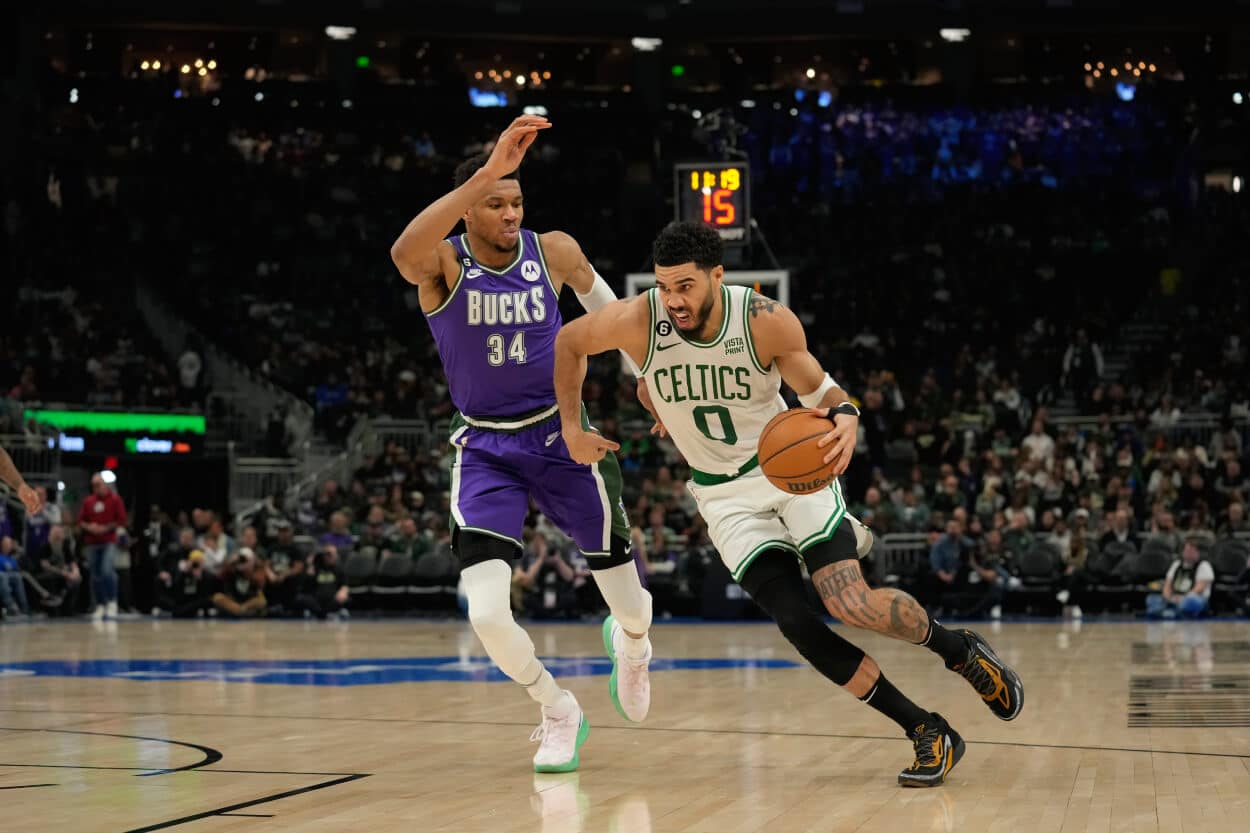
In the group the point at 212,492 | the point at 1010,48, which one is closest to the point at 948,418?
the point at 212,492

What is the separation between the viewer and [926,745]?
5.69 meters

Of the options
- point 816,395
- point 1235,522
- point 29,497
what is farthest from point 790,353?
point 1235,522

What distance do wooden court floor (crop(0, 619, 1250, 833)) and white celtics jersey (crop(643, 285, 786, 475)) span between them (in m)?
1.25

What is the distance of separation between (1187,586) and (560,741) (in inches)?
504

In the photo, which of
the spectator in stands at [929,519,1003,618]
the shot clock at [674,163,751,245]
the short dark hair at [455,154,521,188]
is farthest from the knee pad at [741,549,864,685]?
the spectator in stands at [929,519,1003,618]

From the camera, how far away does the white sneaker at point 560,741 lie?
6.15 meters

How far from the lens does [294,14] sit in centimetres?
3125

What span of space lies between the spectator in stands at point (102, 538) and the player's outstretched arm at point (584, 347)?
45.3 ft

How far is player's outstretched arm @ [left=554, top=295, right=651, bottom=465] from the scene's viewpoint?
19.5ft

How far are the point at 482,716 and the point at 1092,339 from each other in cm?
2032

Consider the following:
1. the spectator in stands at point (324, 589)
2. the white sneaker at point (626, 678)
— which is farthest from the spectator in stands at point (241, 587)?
the white sneaker at point (626, 678)

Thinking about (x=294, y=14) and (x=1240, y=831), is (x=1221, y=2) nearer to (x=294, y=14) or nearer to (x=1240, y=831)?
(x=294, y=14)

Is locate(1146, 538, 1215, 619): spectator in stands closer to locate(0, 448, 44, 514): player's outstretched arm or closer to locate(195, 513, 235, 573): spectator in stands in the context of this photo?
locate(195, 513, 235, 573): spectator in stands

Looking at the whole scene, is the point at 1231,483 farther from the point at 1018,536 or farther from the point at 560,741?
the point at 560,741
